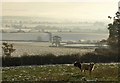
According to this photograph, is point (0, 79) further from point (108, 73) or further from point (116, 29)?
point (116, 29)

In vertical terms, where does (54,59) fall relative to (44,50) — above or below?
above

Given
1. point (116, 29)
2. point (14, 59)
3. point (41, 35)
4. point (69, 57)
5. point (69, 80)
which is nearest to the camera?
point (69, 80)

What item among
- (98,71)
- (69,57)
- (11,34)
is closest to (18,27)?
(11,34)

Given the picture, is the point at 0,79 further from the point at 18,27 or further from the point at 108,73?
the point at 18,27

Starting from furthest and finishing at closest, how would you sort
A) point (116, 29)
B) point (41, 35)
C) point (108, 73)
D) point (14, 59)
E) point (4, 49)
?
point (41, 35)
point (116, 29)
point (4, 49)
point (14, 59)
point (108, 73)

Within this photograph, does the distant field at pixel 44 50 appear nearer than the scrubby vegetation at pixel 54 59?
No

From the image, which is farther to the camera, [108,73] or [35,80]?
[108,73]

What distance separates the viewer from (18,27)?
88.3 m

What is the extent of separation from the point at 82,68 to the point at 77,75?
2321 mm

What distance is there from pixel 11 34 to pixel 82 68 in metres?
64.2

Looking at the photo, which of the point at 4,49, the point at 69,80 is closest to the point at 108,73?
the point at 69,80

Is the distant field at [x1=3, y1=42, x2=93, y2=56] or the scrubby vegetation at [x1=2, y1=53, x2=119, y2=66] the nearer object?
the scrubby vegetation at [x1=2, y1=53, x2=119, y2=66]

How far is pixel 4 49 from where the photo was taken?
38938mm

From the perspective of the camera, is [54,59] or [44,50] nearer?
[54,59]
